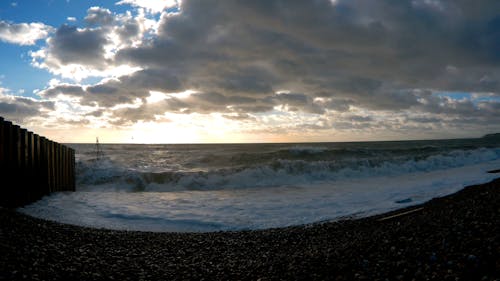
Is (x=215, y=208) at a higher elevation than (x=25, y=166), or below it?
below

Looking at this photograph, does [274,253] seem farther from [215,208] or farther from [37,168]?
[37,168]

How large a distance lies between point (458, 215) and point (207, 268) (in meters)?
4.38

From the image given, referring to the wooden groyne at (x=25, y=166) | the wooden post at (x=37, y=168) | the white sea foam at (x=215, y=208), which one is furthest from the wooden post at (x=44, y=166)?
the white sea foam at (x=215, y=208)

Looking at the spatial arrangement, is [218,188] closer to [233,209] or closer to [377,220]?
[233,209]

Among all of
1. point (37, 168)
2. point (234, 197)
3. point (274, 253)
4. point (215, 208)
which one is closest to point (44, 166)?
point (37, 168)

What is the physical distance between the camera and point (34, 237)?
581 cm

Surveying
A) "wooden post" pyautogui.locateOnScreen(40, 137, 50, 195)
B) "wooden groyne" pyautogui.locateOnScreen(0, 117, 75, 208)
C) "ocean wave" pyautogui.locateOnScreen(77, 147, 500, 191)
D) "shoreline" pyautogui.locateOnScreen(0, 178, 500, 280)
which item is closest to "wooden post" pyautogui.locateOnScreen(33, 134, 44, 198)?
"wooden groyne" pyautogui.locateOnScreen(0, 117, 75, 208)

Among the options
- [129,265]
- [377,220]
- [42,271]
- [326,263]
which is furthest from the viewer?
[377,220]

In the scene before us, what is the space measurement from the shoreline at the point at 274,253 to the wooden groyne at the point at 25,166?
265cm

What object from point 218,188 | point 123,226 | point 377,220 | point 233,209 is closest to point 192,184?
point 218,188

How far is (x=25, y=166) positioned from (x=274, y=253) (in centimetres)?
772

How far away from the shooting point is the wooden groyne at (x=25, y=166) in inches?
354

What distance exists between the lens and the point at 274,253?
6570mm

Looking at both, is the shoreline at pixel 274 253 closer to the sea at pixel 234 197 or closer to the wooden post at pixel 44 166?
the sea at pixel 234 197
